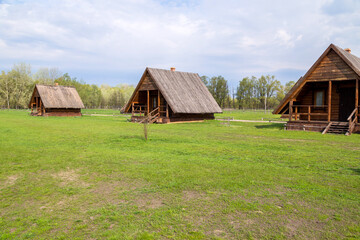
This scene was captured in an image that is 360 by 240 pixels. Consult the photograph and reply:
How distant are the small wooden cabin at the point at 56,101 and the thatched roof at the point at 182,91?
17.3m

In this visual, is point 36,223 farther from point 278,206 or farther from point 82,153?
point 82,153

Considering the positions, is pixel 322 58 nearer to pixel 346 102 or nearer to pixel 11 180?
pixel 346 102

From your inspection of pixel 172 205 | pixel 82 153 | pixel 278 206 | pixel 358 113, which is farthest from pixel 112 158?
pixel 358 113

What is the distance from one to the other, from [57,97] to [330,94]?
38911 mm

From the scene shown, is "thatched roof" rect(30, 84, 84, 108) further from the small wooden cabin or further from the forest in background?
the forest in background

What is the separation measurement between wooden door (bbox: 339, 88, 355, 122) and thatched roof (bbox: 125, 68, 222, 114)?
486 inches

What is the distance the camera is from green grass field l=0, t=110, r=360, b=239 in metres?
4.20

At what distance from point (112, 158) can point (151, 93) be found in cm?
2271

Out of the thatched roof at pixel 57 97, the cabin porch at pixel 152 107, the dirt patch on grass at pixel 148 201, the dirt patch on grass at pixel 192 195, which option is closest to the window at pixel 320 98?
the cabin porch at pixel 152 107

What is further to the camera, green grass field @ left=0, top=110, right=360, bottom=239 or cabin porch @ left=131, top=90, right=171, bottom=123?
cabin porch @ left=131, top=90, right=171, bottom=123

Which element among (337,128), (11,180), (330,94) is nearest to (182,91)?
(330,94)

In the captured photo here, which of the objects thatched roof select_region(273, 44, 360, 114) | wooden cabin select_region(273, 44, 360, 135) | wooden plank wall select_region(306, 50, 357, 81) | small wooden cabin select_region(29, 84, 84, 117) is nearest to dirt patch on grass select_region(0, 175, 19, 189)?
wooden cabin select_region(273, 44, 360, 135)

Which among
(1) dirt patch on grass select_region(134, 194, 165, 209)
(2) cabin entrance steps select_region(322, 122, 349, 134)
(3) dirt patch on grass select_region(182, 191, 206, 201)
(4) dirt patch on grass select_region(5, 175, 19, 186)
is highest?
(2) cabin entrance steps select_region(322, 122, 349, 134)

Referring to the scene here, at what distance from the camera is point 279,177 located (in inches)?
272
